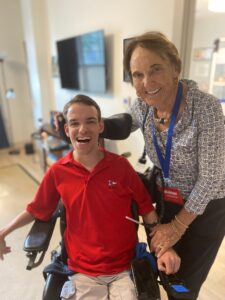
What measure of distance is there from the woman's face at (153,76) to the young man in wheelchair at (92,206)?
0.27 metres

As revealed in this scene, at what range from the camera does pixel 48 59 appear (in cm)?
383

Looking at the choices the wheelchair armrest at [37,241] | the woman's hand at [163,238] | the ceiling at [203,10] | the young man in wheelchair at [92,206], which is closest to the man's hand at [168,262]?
the woman's hand at [163,238]

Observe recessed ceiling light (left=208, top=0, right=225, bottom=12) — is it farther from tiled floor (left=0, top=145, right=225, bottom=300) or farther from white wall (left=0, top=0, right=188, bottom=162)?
tiled floor (left=0, top=145, right=225, bottom=300)

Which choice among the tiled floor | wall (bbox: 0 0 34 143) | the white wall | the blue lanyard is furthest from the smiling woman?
wall (bbox: 0 0 34 143)

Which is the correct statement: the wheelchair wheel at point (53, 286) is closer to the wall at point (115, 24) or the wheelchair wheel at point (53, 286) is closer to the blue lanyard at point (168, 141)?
the blue lanyard at point (168, 141)

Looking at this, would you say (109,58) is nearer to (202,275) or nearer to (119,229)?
(119,229)

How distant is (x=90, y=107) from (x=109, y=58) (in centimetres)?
171

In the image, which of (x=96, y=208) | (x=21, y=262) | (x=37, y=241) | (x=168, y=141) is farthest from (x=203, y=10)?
(x=21, y=262)

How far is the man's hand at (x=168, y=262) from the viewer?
0.95 meters

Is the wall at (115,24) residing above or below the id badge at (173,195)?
Result: above

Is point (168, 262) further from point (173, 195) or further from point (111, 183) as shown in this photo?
point (111, 183)

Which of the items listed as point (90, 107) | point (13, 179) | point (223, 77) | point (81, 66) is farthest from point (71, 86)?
point (90, 107)

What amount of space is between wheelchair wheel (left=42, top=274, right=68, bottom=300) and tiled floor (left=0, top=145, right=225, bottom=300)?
77 cm

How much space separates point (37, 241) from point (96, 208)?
0.93ft
